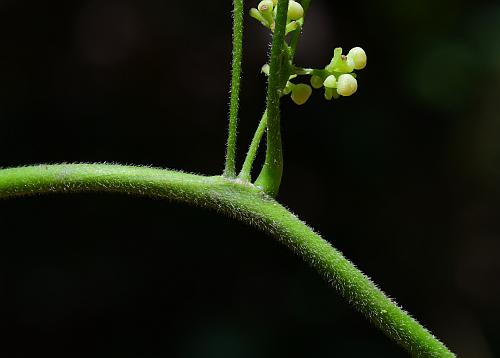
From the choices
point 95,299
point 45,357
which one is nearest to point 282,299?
point 95,299

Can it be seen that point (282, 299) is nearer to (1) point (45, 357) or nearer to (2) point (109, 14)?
(1) point (45, 357)

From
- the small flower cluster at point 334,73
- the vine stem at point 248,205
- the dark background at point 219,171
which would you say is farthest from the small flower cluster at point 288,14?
the dark background at point 219,171

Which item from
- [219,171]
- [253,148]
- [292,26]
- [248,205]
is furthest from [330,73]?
[219,171]

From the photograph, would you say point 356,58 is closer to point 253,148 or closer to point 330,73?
point 330,73

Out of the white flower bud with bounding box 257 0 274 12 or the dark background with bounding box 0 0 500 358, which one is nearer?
the white flower bud with bounding box 257 0 274 12

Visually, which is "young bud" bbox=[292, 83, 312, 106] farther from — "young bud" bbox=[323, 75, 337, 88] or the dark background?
the dark background

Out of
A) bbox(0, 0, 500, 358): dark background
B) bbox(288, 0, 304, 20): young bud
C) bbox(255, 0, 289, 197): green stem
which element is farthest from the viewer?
bbox(0, 0, 500, 358): dark background

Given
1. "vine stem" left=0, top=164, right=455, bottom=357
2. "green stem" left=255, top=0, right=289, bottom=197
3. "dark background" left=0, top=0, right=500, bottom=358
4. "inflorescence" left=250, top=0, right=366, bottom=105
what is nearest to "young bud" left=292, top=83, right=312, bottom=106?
"inflorescence" left=250, top=0, right=366, bottom=105
